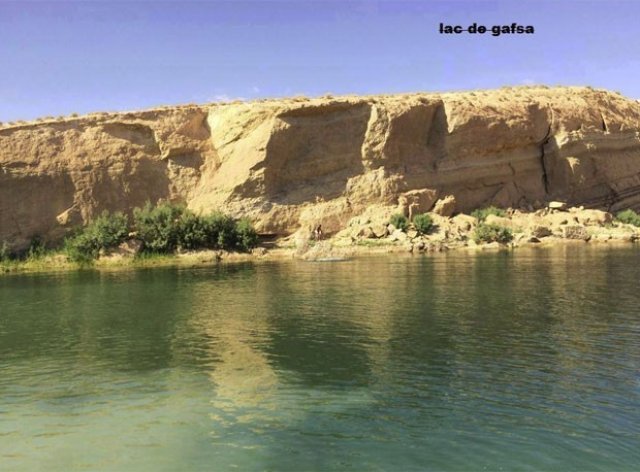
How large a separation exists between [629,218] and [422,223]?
48.2 ft

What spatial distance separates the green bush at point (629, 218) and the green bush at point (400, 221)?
1486 centimetres

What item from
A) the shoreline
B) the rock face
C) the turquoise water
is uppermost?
the rock face

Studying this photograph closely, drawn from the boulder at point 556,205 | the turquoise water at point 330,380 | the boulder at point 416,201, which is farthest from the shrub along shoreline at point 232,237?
the turquoise water at point 330,380

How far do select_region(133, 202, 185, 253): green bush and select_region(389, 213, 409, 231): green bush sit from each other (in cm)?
1225

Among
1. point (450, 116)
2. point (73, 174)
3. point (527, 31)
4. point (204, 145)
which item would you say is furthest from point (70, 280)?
point (450, 116)

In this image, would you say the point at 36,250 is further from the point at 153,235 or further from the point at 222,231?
the point at 222,231

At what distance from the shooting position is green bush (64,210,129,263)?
31.6m

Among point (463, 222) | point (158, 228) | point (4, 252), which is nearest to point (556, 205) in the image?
point (463, 222)

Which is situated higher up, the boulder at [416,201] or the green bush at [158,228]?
the boulder at [416,201]

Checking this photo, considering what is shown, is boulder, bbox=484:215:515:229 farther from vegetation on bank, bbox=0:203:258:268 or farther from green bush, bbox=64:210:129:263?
green bush, bbox=64:210:129:263

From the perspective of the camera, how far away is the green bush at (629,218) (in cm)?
3977

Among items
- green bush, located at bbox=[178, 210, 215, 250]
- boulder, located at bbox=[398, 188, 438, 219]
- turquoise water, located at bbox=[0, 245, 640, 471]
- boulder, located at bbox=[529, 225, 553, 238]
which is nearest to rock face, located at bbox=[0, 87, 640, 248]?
boulder, located at bbox=[398, 188, 438, 219]

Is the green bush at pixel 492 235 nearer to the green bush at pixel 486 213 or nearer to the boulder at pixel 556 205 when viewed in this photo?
the green bush at pixel 486 213

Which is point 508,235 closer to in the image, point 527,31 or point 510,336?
point 527,31
